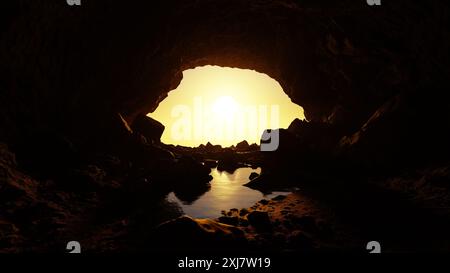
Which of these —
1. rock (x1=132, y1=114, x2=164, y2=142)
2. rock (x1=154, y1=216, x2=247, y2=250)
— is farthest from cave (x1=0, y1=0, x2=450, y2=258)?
rock (x1=132, y1=114, x2=164, y2=142)

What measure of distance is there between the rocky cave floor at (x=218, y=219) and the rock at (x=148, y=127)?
9.41m

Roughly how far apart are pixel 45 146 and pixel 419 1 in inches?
425

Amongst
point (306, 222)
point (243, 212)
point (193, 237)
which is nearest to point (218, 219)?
point (243, 212)

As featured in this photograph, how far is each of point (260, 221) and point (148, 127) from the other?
1458 centimetres

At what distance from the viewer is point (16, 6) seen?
260 inches

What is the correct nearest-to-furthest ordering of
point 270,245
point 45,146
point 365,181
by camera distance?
point 270,245
point 45,146
point 365,181

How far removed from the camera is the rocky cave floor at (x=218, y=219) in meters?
4.84

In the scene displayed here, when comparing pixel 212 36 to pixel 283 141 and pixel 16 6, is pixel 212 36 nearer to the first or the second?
pixel 283 141

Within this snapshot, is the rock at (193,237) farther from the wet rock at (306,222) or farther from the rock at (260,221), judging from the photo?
the wet rock at (306,222)

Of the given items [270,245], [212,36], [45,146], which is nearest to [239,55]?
[212,36]

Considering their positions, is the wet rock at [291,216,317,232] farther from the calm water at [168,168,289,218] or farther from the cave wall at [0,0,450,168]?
the cave wall at [0,0,450,168]

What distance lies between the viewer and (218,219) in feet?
20.9

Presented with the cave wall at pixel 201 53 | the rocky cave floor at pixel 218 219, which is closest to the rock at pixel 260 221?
the rocky cave floor at pixel 218 219

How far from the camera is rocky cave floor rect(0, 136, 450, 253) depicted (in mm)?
4836
